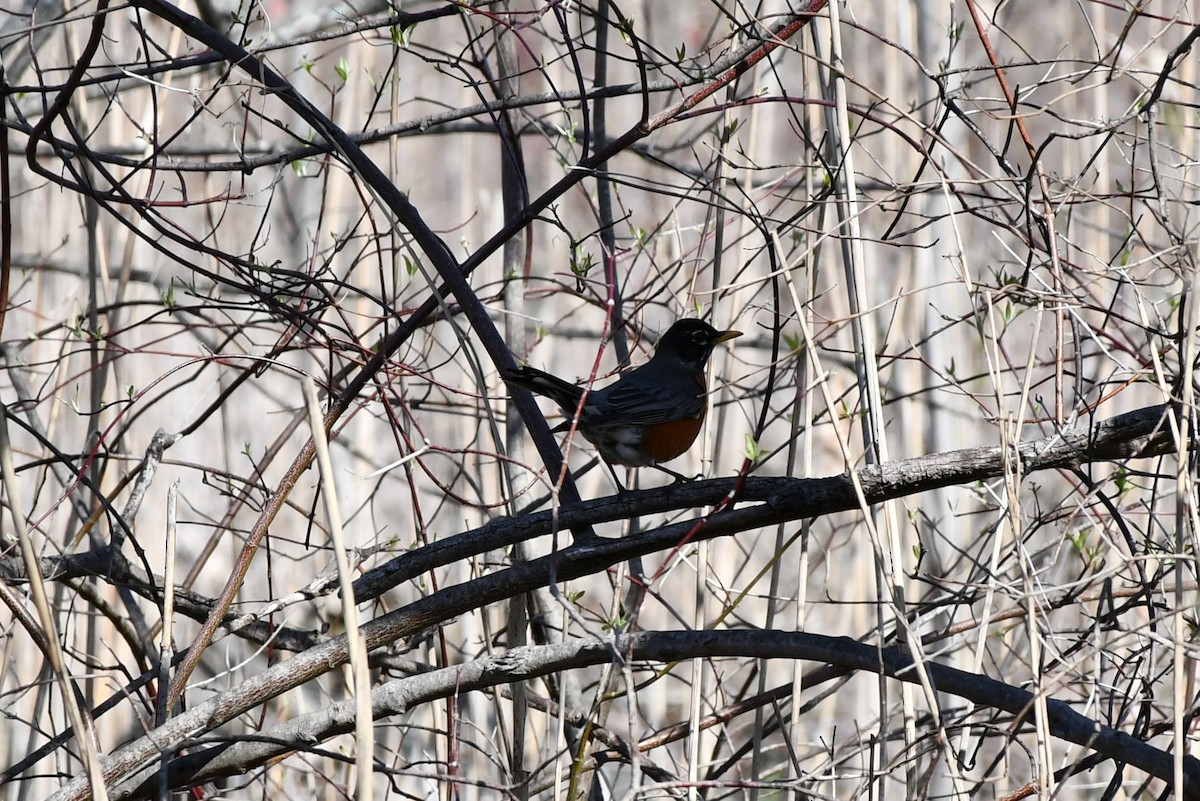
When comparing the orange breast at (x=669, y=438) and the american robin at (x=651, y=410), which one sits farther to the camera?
the orange breast at (x=669, y=438)

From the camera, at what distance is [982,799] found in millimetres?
4176

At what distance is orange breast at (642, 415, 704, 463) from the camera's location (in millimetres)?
3188

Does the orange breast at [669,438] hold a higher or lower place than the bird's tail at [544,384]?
higher

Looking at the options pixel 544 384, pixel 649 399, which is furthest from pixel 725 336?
pixel 544 384

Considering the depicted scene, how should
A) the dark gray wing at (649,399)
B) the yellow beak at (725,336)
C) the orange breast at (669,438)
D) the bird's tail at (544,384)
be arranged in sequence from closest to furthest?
the bird's tail at (544,384) → the yellow beak at (725,336) → the dark gray wing at (649,399) → the orange breast at (669,438)

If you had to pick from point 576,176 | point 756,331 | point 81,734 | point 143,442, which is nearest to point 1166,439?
point 576,176

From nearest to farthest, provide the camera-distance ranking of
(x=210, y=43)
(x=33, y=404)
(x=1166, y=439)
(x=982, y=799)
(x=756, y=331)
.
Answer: (x=1166, y=439)
(x=210, y=43)
(x=33, y=404)
(x=982, y=799)
(x=756, y=331)

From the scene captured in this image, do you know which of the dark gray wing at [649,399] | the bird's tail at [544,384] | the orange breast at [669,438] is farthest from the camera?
the orange breast at [669,438]

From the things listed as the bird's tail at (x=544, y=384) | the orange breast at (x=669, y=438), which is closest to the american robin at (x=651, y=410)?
the orange breast at (x=669, y=438)

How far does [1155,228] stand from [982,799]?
2.35m

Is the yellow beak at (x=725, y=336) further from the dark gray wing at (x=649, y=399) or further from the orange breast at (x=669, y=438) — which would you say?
the orange breast at (x=669, y=438)

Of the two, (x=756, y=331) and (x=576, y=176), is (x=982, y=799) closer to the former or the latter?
(x=756, y=331)

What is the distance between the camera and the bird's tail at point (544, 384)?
7.77 feet

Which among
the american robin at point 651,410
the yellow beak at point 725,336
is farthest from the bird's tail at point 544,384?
the yellow beak at point 725,336
